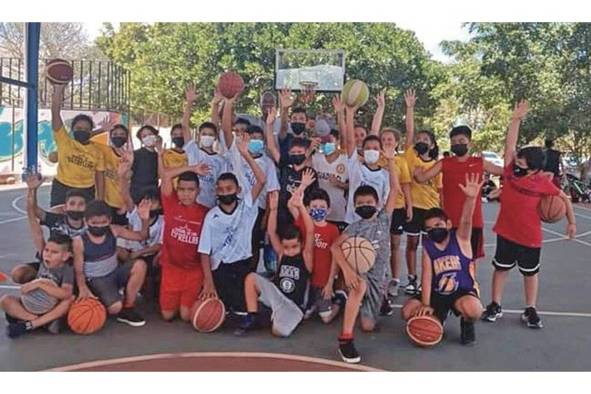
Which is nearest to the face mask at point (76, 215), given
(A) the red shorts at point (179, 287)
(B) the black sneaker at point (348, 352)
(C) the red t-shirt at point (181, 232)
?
(C) the red t-shirt at point (181, 232)

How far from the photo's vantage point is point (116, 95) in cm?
2330

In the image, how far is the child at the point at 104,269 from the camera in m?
4.88

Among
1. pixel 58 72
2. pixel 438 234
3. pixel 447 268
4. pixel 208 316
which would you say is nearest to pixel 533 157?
pixel 438 234

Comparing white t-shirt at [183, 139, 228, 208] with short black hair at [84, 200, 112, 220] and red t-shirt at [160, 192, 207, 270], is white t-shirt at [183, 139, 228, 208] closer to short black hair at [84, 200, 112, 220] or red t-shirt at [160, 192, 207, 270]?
red t-shirt at [160, 192, 207, 270]

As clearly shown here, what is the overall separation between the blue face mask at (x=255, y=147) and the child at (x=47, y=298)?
1631 mm

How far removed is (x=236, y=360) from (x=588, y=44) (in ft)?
50.5

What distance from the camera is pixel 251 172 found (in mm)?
5316

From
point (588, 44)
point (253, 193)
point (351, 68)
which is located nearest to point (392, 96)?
point (351, 68)

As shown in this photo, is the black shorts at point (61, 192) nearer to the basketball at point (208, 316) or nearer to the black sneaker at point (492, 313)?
the basketball at point (208, 316)

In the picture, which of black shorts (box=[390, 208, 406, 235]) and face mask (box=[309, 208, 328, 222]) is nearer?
face mask (box=[309, 208, 328, 222])

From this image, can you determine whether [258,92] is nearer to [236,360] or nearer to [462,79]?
[462,79]

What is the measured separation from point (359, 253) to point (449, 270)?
0.66 meters

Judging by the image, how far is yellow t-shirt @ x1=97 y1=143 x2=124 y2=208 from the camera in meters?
6.02

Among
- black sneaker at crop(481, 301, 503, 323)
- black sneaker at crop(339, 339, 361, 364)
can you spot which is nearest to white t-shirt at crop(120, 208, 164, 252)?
black sneaker at crop(339, 339, 361, 364)
